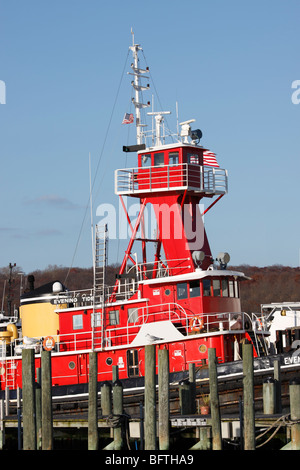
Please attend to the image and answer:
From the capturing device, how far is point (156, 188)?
31.2 metres

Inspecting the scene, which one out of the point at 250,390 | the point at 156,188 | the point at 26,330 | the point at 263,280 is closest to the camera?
the point at 250,390

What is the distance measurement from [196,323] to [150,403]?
32.2 ft

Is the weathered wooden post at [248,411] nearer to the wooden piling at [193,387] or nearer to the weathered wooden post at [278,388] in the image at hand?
the weathered wooden post at [278,388]

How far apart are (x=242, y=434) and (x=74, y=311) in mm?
12585

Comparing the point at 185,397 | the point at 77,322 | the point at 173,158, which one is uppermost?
the point at 173,158

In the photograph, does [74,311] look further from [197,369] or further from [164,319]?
[197,369]

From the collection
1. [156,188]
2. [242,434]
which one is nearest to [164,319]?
[156,188]

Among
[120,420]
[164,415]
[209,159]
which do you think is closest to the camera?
[164,415]

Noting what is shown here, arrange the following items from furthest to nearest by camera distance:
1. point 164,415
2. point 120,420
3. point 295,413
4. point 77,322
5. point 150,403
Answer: point 77,322
point 120,420
point 164,415
point 150,403
point 295,413

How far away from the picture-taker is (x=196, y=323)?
28.9 metres

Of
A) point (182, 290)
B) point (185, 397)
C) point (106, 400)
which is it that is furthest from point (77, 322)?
point (106, 400)

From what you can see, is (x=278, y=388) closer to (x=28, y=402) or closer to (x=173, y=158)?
(x=28, y=402)

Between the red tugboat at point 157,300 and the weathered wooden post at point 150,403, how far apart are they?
293 inches

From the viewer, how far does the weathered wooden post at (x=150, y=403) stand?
18844 mm
